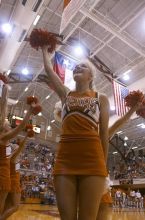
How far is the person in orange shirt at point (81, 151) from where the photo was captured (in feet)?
5.78

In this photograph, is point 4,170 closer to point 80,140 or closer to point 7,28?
point 80,140

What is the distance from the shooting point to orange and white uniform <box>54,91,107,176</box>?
1.83m

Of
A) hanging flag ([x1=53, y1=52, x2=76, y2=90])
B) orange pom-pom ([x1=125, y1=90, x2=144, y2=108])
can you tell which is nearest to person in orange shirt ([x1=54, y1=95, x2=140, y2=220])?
orange pom-pom ([x1=125, y1=90, x2=144, y2=108])

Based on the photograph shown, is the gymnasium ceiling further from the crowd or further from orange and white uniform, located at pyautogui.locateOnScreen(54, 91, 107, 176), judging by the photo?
orange and white uniform, located at pyautogui.locateOnScreen(54, 91, 107, 176)

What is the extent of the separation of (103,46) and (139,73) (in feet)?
9.75

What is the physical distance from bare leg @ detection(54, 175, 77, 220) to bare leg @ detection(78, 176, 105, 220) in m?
0.04

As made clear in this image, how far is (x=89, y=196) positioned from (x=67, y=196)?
14 centimetres

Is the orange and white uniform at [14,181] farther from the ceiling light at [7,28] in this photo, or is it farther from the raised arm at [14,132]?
the ceiling light at [7,28]

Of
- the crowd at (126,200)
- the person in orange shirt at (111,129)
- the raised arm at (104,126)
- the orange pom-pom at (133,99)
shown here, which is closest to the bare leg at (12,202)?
the person in orange shirt at (111,129)

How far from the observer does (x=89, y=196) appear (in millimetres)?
1754

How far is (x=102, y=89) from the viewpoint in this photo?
18.3m

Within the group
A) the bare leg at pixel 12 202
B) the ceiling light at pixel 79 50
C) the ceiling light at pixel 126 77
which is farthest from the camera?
the ceiling light at pixel 126 77

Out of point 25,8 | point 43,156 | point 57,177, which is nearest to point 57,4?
point 25,8

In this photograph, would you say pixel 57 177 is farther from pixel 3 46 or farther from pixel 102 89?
pixel 102 89
